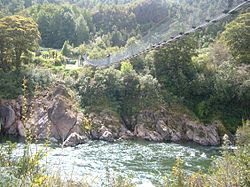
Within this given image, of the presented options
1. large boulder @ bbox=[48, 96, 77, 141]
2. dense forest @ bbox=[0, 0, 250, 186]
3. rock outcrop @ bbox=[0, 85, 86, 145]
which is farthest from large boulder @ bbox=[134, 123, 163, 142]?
large boulder @ bbox=[48, 96, 77, 141]

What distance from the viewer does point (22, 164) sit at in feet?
11.2

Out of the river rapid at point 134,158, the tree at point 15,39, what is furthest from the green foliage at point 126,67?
the tree at point 15,39

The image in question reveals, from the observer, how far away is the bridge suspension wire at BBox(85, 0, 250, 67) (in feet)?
37.8

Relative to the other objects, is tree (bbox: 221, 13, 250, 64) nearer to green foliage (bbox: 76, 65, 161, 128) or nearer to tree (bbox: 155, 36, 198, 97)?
tree (bbox: 155, 36, 198, 97)

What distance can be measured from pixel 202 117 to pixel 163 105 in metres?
2.57

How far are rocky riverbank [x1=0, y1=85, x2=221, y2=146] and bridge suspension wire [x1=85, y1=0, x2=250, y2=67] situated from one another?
13.5 ft

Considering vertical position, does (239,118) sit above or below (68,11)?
below

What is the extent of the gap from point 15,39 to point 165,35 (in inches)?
416

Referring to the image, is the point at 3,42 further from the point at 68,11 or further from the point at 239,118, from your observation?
the point at 68,11

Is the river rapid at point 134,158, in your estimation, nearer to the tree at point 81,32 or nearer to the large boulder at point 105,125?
the large boulder at point 105,125

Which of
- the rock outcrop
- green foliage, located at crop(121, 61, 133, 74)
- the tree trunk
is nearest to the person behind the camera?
the rock outcrop

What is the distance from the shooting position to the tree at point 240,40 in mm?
25422

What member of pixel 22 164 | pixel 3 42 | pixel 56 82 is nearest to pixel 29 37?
pixel 3 42

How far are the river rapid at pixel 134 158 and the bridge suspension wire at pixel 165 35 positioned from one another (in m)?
5.46
